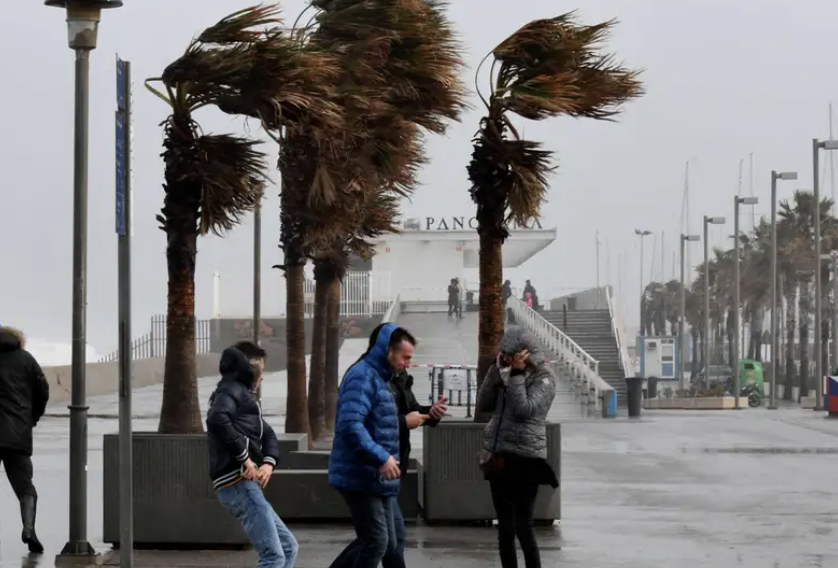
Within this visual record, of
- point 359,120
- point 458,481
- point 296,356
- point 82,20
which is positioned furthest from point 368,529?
point 296,356

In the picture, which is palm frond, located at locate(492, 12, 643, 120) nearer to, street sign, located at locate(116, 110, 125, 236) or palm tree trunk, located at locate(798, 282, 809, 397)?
street sign, located at locate(116, 110, 125, 236)

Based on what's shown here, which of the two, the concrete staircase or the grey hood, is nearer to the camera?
the grey hood

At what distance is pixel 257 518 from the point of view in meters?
8.60

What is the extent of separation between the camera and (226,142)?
1461 centimetres

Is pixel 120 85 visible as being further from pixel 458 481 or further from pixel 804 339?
pixel 804 339

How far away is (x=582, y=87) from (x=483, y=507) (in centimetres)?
419

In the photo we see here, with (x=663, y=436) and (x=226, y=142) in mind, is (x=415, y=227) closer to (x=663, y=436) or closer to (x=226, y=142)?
(x=663, y=436)

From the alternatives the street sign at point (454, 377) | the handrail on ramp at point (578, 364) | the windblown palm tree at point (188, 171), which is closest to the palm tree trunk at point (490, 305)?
the windblown palm tree at point (188, 171)

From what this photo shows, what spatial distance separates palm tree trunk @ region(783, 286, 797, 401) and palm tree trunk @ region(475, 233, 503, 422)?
6374 centimetres

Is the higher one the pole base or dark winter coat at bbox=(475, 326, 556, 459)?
dark winter coat at bbox=(475, 326, 556, 459)

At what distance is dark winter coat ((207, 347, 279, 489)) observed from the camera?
8.47 m

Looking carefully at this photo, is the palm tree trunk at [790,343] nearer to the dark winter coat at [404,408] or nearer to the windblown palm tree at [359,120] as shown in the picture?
the windblown palm tree at [359,120]

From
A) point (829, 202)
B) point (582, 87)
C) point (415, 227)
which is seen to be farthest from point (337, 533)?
point (829, 202)

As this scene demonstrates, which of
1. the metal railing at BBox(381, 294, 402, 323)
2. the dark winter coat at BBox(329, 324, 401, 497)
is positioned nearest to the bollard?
the metal railing at BBox(381, 294, 402, 323)
